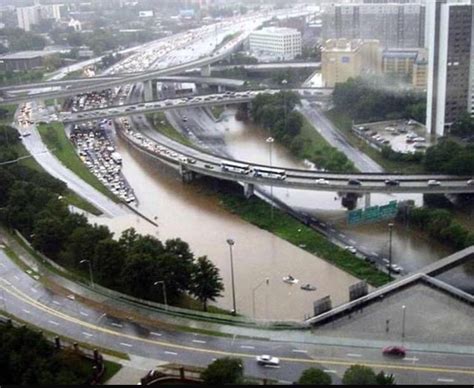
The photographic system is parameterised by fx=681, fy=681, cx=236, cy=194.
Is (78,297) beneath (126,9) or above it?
beneath

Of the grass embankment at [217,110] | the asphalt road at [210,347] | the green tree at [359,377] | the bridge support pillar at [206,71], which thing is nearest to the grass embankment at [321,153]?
the grass embankment at [217,110]

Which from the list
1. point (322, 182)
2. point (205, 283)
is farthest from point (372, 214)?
point (205, 283)

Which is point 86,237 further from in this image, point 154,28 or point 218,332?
point 154,28

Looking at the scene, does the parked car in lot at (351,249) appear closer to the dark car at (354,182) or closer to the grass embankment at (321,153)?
the dark car at (354,182)

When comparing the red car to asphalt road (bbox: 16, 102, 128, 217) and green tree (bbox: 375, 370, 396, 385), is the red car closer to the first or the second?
green tree (bbox: 375, 370, 396, 385)

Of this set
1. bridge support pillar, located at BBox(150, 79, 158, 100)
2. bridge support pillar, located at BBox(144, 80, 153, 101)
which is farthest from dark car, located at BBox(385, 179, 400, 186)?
bridge support pillar, located at BBox(150, 79, 158, 100)

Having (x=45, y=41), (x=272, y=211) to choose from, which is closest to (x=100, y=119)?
(x=272, y=211)
